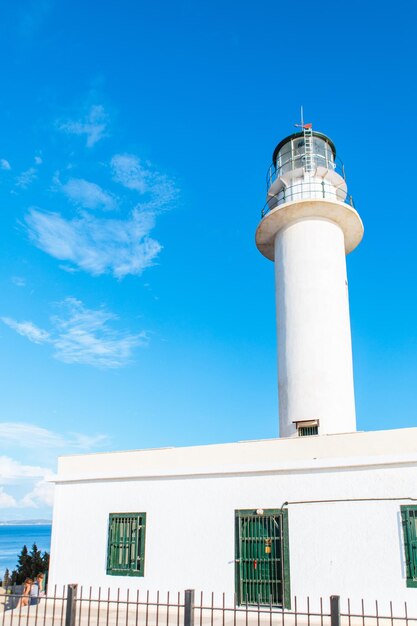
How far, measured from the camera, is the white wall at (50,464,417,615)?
404 inches

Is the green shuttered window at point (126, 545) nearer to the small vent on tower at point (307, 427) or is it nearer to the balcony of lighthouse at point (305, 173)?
the small vent on tower at point (307, 427)

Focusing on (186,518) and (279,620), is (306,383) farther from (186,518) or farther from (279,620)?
(279,620)

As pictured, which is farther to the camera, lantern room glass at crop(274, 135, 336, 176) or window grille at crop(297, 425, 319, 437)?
lantern room glass at crop(274, 135, 336, 176)

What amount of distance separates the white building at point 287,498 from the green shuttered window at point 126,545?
22mm

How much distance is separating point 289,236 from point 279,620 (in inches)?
382

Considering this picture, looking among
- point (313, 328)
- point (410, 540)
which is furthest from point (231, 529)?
point (313, 328)

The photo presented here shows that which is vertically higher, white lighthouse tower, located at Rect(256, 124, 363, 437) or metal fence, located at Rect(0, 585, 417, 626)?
white lighthouse tower, located at Rect(256, 124, 363, 437)

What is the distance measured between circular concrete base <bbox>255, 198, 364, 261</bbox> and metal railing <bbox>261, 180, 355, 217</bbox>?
1.13 ft

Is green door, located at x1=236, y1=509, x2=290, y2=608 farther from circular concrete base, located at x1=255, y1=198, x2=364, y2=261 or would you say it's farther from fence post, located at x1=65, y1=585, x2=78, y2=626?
circular concrete base, located at x1=255, y1=198, x2=364, y2=261

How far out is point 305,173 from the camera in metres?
16.7

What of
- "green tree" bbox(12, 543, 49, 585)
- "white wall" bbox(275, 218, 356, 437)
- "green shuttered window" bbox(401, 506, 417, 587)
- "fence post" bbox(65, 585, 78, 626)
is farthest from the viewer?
"green tree" bbox(12, 543, 49, 585)

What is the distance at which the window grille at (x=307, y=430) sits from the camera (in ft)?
45.6

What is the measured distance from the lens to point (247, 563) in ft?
36.6

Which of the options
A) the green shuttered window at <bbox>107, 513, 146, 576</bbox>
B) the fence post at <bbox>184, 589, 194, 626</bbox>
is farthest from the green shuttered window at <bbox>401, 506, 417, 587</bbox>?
the green shuttered window at <bbox>107, 513, 146, 576</bbox>
